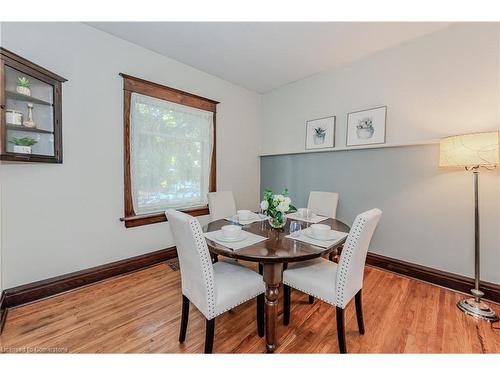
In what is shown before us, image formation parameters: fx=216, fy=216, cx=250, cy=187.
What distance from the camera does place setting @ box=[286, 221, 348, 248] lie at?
4.74 ft

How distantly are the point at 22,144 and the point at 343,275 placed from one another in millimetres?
2530

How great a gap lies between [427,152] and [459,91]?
0.60 metres

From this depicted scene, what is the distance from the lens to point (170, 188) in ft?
9.23

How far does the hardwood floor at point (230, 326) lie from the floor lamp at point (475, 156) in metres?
0.12

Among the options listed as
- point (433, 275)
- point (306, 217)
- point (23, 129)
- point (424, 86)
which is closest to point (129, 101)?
point (23, 129)

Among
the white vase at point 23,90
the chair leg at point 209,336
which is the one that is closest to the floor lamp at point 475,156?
the chair leg at point 209,336

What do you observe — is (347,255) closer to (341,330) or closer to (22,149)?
(341,330)

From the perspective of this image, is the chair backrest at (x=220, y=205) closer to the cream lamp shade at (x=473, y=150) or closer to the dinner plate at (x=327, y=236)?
the dinner plate at (x=327, y=236)

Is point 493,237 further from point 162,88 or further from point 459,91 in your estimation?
point 162,88

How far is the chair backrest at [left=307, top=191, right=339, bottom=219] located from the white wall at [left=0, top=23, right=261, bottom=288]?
192 cm

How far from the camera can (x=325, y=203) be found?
8.32 ft

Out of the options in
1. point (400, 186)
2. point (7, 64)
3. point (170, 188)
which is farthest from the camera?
point (170, 188)
